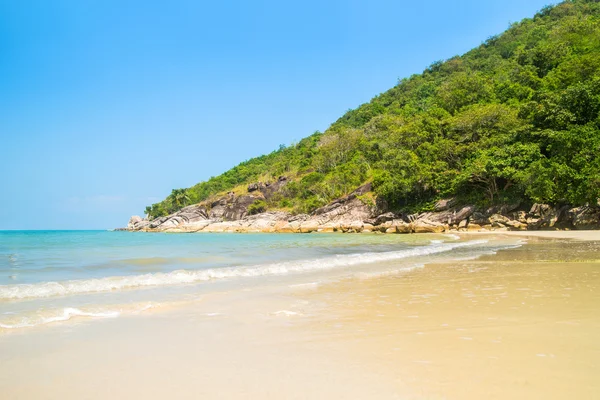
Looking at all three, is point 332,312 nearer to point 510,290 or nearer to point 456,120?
point 510,290

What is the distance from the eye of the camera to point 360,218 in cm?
5494

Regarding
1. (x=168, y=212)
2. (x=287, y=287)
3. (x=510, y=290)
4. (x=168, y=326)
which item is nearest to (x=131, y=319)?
(x=168, y=326)

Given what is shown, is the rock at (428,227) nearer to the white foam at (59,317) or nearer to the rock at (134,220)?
the white foam at (59,317)

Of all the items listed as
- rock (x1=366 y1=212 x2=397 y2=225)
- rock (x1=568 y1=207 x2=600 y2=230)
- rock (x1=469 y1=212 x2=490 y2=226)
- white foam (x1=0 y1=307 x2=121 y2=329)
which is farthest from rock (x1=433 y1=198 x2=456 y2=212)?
white foam (x1=0 y1=307 x2=121 y2=329)

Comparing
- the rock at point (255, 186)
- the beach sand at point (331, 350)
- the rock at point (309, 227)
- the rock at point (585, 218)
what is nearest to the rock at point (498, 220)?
the rock at point (585, 218)

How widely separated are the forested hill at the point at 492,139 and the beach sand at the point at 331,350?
28554 mm

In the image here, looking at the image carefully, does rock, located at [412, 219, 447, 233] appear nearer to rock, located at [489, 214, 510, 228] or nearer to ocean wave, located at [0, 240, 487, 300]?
rock, located at [489, 214, 510, 228]

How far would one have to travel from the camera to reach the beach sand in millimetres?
2891

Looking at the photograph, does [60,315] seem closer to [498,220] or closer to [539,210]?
[539,210]

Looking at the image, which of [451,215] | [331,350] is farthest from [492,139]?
[331,350]

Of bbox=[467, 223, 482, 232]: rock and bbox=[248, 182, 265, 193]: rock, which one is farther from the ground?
bbox=[248, 182, 265, 193]: rock

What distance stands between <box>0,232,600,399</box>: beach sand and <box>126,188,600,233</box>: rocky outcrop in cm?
3104

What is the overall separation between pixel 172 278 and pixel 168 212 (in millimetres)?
101641

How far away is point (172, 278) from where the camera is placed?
9586 millimetres
